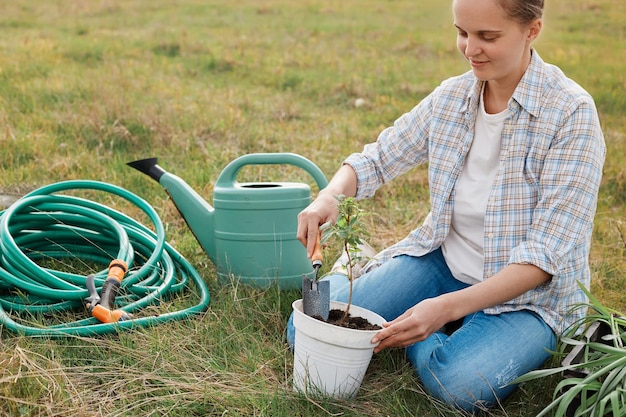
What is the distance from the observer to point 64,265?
2885mm

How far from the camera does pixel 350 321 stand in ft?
6.88

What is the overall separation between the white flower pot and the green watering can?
78 centimetres

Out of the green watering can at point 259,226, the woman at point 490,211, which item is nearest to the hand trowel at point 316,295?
the woman at point 490,211

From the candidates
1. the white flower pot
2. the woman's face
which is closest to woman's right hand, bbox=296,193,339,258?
the white flower pot

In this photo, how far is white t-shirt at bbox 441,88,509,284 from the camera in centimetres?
225

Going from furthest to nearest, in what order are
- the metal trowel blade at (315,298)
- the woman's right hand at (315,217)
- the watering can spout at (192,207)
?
the watering can spout at (192,207)
the woman's right hand at (315,217)
the metal trowel blade at (315,298)

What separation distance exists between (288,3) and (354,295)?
10.5 meters

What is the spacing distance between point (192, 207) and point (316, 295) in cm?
104

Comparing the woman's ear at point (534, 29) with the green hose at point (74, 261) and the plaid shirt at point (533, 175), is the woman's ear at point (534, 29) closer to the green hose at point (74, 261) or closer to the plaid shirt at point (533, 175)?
the plaid shirt at point (533, 175)

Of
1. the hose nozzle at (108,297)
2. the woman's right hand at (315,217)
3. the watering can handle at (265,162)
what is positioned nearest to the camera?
the woman's right hand at (315,217)

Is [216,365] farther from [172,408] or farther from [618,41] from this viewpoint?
[618,41]

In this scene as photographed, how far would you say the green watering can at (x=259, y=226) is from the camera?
2.80m

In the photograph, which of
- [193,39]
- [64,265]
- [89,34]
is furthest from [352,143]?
[89,34]

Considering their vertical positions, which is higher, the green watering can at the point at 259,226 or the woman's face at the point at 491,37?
the woman's face at the point at 491,37
